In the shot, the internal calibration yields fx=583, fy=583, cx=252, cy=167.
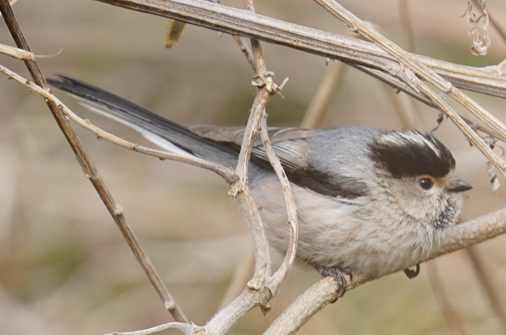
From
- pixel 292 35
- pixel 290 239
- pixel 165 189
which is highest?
pixel 165 189

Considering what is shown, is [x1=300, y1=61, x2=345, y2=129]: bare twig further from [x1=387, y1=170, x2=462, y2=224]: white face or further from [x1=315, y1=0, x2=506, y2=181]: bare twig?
[x1=315, y1=0, x2=506, y2=181]: bare twig

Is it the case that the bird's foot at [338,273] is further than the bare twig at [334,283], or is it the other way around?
the bird's foot at [338,273]

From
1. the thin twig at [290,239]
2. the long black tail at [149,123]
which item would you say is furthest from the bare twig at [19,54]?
the thin twig at [290,239]

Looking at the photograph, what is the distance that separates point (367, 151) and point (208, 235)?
2271 millimetres

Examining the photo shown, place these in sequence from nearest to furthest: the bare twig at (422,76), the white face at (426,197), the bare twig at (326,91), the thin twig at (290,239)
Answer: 1. the thin twig at (290,239)
2. the bare twig at (422,76)
3. the white face at (426,197)
4. the bare twig at (326,91)

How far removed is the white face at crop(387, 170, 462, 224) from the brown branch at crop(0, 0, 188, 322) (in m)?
1.13

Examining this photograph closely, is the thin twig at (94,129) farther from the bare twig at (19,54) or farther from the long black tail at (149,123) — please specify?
the long black tail at (149,123)

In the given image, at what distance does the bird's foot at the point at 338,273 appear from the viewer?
2475mm

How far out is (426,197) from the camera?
8.87 ft

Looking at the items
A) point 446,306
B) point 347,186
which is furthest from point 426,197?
point 446,306

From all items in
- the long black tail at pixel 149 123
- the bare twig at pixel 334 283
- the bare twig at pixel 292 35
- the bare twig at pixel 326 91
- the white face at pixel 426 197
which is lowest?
the bare twig at pixel 334 283

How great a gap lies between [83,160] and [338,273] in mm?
1203

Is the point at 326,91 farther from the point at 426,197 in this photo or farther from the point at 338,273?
the point at 338,273

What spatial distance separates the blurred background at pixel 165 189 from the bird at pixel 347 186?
1.07m
